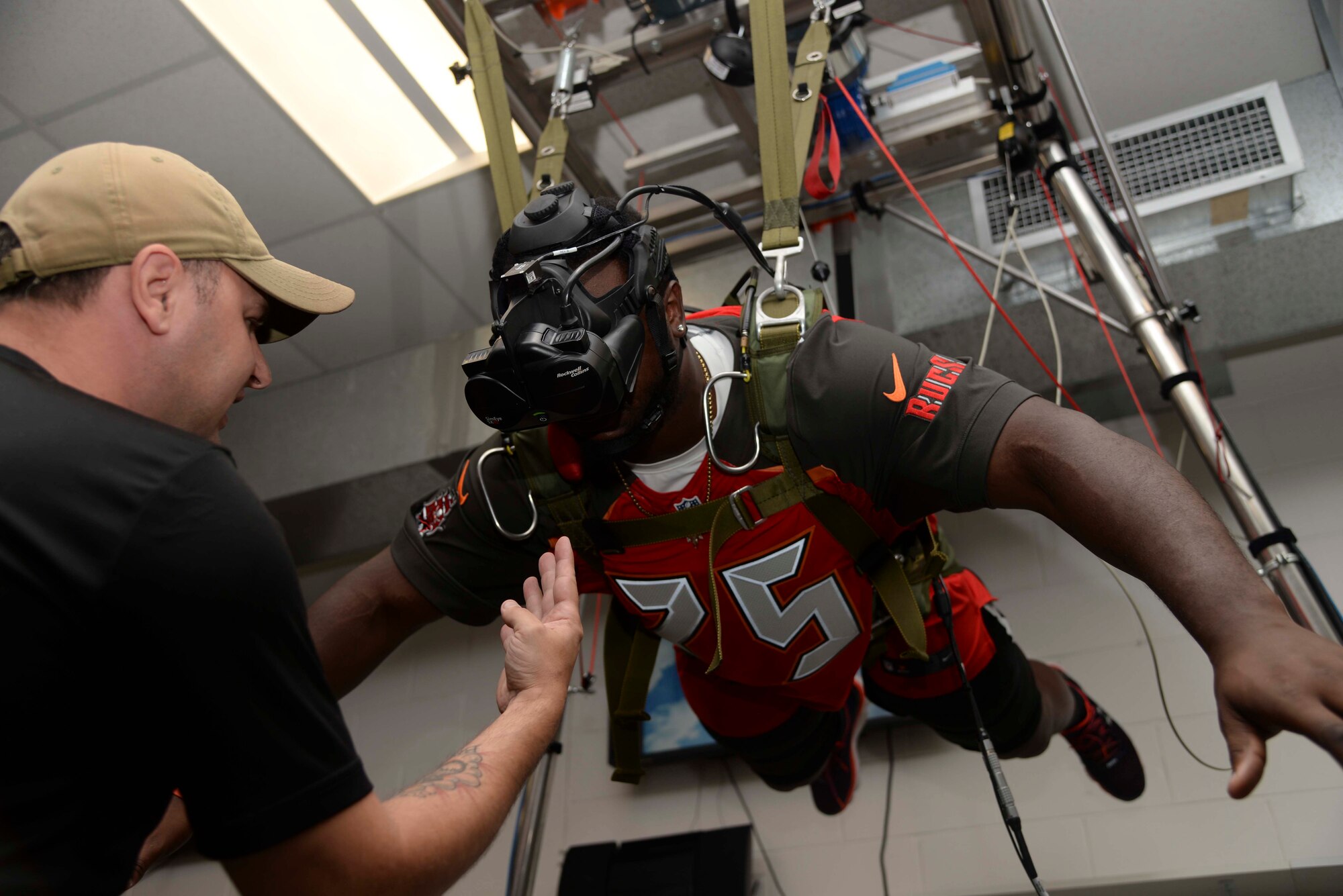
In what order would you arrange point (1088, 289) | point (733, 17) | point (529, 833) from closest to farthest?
point (529, 833) < point (1088, 289) < point (733, 17)

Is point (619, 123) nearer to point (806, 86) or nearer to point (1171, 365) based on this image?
point (806, 86)

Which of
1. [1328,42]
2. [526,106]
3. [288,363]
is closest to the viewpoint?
[526,106]

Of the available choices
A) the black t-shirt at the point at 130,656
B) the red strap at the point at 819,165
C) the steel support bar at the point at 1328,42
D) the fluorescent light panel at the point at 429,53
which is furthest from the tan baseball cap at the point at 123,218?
the steel support bar at the point at 1328,42

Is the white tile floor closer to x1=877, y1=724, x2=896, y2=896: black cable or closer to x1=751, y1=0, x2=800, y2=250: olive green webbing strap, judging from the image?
x1=877, y1=724, x2=896, y2=896: black cable

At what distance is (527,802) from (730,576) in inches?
29.8

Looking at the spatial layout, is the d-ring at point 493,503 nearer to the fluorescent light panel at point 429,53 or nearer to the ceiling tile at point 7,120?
the fluorescent light panel at point 429,53

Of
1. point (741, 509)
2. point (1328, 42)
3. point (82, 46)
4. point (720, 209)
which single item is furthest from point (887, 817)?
point (82, 46)

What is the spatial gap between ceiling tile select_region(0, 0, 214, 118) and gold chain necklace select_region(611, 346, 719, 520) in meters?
1.71

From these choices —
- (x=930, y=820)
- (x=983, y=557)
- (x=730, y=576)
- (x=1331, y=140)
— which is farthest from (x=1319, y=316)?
(x=730, y=576)

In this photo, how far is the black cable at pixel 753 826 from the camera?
9.32 feet

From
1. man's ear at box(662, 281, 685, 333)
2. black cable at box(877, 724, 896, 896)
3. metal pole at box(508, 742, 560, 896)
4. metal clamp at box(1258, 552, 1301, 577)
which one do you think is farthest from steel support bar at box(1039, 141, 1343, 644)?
black cable at box(877, 724, 896, 896)

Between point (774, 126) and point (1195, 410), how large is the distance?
36.1 inches

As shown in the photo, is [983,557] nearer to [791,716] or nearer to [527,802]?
[791,716]

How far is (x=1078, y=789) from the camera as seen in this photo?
263 centimetres
